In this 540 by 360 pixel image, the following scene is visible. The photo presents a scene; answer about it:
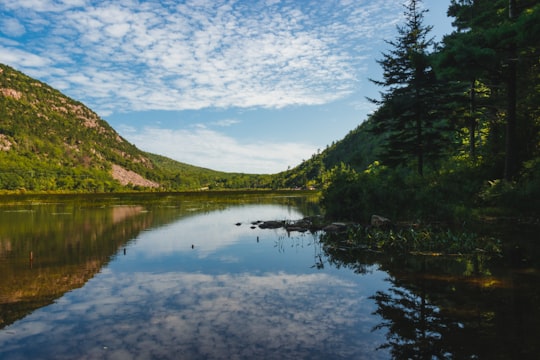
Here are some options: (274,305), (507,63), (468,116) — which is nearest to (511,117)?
(507,63)

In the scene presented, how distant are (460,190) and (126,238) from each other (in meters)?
25.1

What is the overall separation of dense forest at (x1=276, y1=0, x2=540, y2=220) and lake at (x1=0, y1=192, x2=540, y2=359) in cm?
394

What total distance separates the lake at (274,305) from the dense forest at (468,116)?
3.94 meters

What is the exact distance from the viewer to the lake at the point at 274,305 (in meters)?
8.20

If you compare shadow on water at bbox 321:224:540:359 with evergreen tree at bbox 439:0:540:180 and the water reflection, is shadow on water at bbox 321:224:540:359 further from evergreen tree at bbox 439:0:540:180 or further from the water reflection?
evergreen tree at bbox 439:0:540:180

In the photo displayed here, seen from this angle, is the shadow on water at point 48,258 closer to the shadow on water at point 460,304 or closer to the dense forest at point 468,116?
the shadow on water at point 460,304

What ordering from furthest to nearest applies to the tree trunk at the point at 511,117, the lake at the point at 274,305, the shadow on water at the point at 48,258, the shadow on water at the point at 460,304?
the tree trunk at the point at 511,117 → the shadow on water at the point at 48,258 → the lake at the point at 274,305 → the shadow on water at the point at 460,304

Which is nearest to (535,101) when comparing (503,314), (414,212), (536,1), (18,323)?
(536,1)

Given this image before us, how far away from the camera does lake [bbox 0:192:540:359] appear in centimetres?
820

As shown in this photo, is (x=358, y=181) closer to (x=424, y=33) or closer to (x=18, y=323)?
(x=424, y=33)

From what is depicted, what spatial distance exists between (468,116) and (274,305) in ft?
84.4

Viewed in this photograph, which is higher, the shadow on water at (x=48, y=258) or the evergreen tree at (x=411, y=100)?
the evergreen tree at (x=411, y=100)

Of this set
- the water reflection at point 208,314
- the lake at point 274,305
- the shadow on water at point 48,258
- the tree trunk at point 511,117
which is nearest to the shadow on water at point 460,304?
the lake at point 274,305

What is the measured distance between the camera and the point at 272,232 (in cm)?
3045
